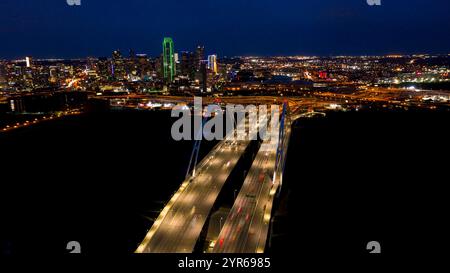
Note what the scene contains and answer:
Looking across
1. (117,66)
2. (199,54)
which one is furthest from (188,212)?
(199,54)

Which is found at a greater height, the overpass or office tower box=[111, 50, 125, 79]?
office tower box=[111, 50, 125, 79]

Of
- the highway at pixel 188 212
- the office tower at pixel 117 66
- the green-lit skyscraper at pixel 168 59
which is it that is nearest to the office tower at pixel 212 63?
the green-lit skyscraper at pixel 168 59

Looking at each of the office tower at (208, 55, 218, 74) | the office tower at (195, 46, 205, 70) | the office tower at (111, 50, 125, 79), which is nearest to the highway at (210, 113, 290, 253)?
the office tower at (208, 55, 218, 74)

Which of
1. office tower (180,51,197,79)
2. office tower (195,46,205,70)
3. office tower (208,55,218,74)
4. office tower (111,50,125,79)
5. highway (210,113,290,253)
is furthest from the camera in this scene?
office tower (195,46,205,70)

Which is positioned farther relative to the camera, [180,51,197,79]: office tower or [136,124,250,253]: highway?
[180,51,197,79]: office tower

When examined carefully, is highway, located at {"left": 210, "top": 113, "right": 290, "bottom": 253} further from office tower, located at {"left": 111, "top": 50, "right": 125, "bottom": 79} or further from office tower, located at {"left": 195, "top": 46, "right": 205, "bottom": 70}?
office tower, located at {"left": 195, "top": 46, "right": 205, "bottom": 70}

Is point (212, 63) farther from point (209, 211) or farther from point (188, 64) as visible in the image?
point (209, 211)

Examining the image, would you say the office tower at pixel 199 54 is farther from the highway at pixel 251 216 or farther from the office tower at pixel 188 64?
the highway at pixel 251 216
